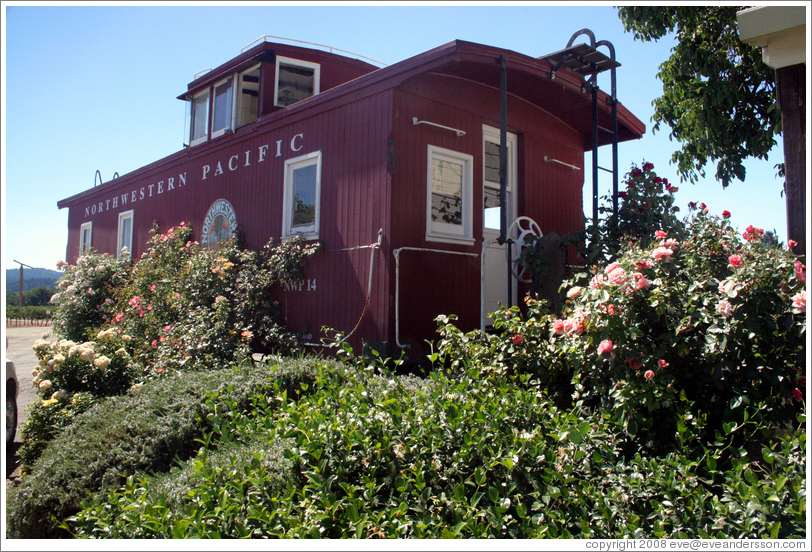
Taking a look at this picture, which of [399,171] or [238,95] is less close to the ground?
[238,95]

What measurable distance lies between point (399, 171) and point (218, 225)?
429cm

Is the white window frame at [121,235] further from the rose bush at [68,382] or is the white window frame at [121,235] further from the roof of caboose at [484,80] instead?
the rose bush at [68,382]

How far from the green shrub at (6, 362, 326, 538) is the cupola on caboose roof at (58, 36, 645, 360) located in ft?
7.00

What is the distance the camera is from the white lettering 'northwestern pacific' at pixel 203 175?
25.3 feet

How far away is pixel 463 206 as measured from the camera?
694 centimetres

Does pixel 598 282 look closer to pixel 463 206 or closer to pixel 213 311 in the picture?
pixel 463 206

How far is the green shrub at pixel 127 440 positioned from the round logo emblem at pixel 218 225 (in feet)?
14.8

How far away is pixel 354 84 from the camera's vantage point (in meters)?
6.57

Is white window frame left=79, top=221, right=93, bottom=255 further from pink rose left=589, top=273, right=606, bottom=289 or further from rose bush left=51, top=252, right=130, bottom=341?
pink rose left=589, top=273, right=606, bottom=289

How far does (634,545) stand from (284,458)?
176 cm

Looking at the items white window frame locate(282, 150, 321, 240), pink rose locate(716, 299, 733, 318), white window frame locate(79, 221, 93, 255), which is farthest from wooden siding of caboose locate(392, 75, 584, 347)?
white window frame locate(79, 221, 93, 255)

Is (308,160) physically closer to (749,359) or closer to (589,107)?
(589,107)

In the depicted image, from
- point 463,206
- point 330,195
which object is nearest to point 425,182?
point 463,206

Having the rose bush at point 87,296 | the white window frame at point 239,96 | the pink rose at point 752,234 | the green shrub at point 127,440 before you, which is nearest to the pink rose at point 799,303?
the pink rose at point 752,234
